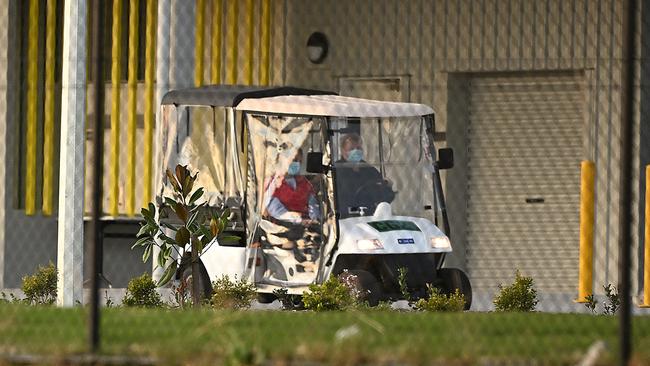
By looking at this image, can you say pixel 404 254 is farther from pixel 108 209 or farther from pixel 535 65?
pixel 108 209

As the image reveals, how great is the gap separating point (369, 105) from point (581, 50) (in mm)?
4446

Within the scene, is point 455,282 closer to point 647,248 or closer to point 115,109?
point 647,248

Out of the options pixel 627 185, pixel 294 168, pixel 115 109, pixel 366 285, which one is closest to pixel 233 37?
pixel 115 109

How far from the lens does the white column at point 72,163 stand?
15.3 metres

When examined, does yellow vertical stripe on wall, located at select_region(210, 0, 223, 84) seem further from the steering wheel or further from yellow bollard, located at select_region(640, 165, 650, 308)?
yellow bollard, located at select_region(640, 165, 650, 308)

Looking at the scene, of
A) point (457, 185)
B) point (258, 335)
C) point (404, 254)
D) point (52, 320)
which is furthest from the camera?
point (457, 185)

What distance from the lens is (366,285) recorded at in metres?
15.5

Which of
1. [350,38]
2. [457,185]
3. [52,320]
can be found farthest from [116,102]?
[52,320]

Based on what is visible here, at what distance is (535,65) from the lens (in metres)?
20.4

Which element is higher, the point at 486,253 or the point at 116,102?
the point at 116,102

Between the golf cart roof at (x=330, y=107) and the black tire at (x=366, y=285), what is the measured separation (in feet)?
5.44

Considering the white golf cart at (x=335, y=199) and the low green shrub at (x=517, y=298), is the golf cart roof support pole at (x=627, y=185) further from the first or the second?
the white golf cart at (x=335, y=199)

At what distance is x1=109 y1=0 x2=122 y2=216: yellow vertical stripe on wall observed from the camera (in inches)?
866

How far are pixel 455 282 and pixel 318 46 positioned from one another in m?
6.37
